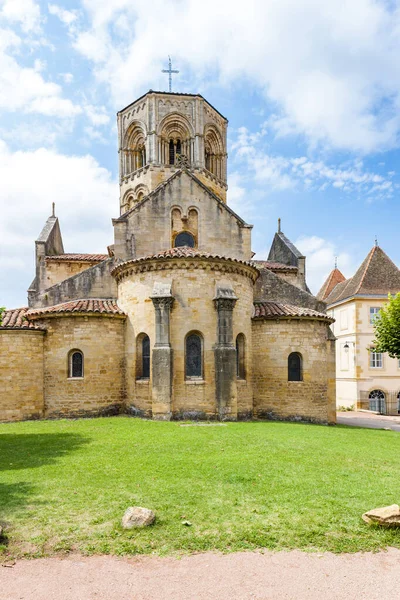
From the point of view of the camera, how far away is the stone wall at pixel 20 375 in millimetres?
18453

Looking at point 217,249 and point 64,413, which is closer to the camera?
point 64,413

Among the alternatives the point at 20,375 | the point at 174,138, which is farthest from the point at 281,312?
the point at 174,138

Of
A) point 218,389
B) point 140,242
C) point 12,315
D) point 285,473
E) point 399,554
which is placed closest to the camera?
point 399,554

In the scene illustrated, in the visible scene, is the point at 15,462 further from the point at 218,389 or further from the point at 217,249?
the point at 217,249

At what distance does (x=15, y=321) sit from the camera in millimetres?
19703

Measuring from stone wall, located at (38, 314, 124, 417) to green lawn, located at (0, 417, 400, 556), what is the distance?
478 centimetres

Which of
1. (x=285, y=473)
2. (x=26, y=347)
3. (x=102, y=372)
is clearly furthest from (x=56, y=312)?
(x=285, y=473)

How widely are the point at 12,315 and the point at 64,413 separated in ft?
18.1

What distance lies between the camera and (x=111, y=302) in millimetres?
21219

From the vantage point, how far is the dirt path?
5055 millimetres

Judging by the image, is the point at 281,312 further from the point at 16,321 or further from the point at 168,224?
the point at 16,321

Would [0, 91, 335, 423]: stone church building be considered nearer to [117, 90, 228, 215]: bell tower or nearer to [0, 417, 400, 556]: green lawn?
[0, 417, 400, 556]: green lawn

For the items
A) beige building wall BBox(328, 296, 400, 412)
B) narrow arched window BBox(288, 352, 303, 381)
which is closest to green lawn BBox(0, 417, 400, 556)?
narrow arched window BBox(288, 352, 303, 381)

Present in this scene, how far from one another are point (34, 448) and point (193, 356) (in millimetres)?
8184
